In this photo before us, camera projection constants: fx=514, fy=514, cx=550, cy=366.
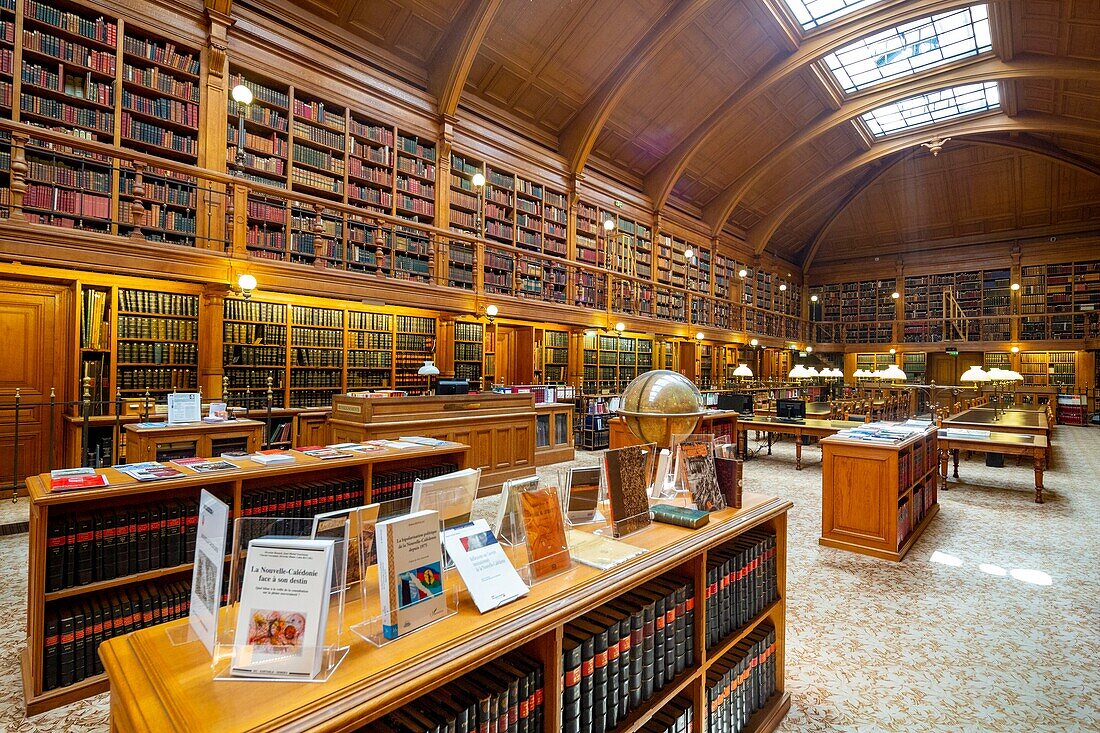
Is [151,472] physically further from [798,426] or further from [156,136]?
[798,426]

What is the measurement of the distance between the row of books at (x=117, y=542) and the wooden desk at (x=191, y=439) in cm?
204

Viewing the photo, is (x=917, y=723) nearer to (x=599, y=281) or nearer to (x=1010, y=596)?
(x=1010, y=596)

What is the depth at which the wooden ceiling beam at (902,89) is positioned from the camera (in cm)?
1066

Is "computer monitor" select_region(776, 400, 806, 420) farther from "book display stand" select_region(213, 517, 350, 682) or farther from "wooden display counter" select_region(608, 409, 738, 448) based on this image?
"book display stand" select_region(213, 517, 350, 682)

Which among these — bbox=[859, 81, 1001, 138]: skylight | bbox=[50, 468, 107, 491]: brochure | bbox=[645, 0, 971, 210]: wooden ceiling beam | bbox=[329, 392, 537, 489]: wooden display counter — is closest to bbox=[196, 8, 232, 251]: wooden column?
bbox=[329, 392, 537, 489]: wooden display counter

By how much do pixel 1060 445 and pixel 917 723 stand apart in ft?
39.9

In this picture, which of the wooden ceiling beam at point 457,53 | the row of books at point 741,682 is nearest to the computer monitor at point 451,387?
the row of books at point 741,682

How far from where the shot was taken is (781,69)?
11492 millimetres

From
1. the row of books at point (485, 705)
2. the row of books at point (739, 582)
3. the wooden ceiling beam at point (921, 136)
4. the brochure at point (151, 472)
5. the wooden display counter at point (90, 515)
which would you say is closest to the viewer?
the row of books at point (485, 705)

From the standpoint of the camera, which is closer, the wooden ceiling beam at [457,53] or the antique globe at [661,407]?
the antique globe at [661,407]

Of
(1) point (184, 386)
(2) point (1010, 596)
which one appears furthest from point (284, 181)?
(2) point (1010, 596)

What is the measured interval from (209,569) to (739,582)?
1.86 meters

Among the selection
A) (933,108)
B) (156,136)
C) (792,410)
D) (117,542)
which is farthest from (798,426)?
(933,108)

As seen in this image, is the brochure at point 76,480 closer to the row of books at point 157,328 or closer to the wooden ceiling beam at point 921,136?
the row of books at point 157,328
